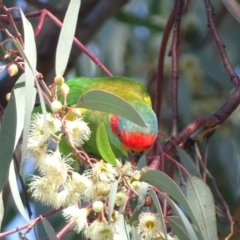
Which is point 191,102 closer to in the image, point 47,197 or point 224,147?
point 224,147

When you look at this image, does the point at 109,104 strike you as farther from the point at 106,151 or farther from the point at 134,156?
the point at 134,156

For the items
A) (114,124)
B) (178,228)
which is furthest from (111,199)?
(114,124)

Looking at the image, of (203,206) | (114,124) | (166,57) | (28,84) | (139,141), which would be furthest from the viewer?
(166,57)

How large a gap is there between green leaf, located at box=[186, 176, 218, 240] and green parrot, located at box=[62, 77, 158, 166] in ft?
1.15

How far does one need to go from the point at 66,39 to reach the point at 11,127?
0.17 m

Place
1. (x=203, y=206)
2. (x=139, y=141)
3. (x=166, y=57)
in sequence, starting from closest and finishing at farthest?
(x=203, y=206), (x=139, y=141), (x=166, y=57)

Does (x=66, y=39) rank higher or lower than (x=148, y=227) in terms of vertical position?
higher

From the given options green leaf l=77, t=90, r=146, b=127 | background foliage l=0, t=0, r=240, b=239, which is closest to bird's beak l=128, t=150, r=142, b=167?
background foliage l=0, t=0, r=240, b=239

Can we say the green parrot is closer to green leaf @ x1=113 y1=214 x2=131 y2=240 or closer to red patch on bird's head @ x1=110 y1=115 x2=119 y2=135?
red patch on bird's head @ x1=110 y1=115 x2=119 y2=135

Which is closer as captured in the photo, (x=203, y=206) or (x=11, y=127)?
(x=11, y=127)

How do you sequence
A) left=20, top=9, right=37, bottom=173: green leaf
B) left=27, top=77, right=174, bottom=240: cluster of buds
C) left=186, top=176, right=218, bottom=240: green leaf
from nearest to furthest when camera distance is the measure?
left=20, top=9, right=37, bottom=173: green leaf < left=27, top=77, right=174, bottom=240: cluster of buds < left=186, top=176, right=218, bottom=240: green leaf

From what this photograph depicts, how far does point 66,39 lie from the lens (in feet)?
3.29

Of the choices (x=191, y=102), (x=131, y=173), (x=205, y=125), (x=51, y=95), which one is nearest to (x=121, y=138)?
(x=205, y=125)

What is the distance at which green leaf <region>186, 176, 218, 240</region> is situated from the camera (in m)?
1.13
